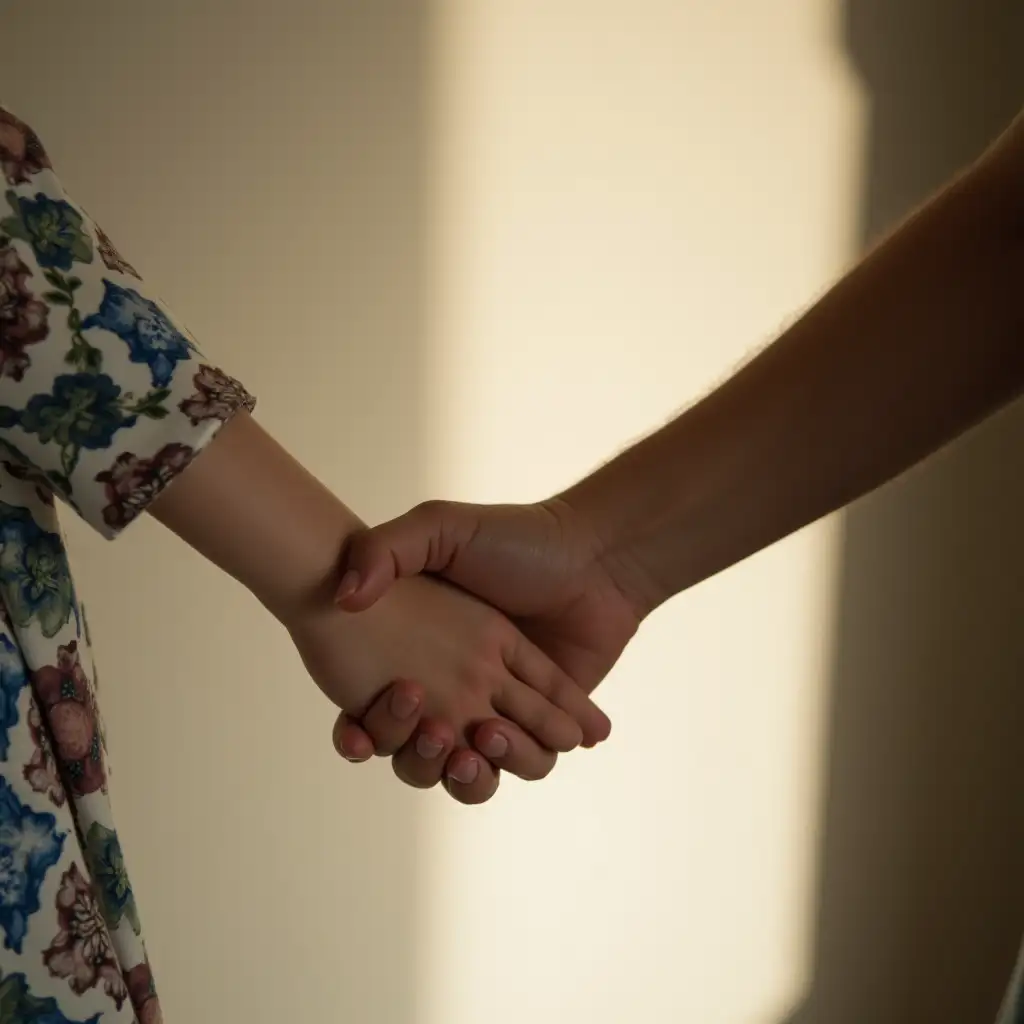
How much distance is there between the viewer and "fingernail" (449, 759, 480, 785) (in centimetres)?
82

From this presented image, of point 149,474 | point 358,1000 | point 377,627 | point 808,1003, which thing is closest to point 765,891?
point 808,1003

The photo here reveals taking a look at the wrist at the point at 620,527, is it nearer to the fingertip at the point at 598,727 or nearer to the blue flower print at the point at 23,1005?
the fingertip at the point at 598,727

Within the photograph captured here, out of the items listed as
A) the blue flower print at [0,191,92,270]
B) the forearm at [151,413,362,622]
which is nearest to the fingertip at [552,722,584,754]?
the forearm at [151,413,362,622]

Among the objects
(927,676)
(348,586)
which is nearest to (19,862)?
(348,586)

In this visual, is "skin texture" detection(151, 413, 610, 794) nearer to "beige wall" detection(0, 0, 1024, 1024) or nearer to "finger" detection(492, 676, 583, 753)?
"finger" detection(492, 676, 583, 753)

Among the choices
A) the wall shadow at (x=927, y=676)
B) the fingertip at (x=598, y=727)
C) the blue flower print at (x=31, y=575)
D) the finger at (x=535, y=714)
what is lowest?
the blue flower print at (x=31, y=575)

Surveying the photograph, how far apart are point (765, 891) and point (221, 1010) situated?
63 centimetres

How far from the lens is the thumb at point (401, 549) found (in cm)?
68

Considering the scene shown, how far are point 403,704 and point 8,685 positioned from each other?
0.36 metres

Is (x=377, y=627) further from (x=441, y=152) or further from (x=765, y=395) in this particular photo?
(x=441, y=152)

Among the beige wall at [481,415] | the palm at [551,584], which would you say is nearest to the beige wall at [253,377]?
the beige wall at [481,415]

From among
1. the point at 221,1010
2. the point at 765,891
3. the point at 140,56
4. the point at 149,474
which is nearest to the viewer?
the point at 149,474

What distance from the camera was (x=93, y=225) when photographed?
48 centimetres

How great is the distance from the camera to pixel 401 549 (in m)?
0.75
